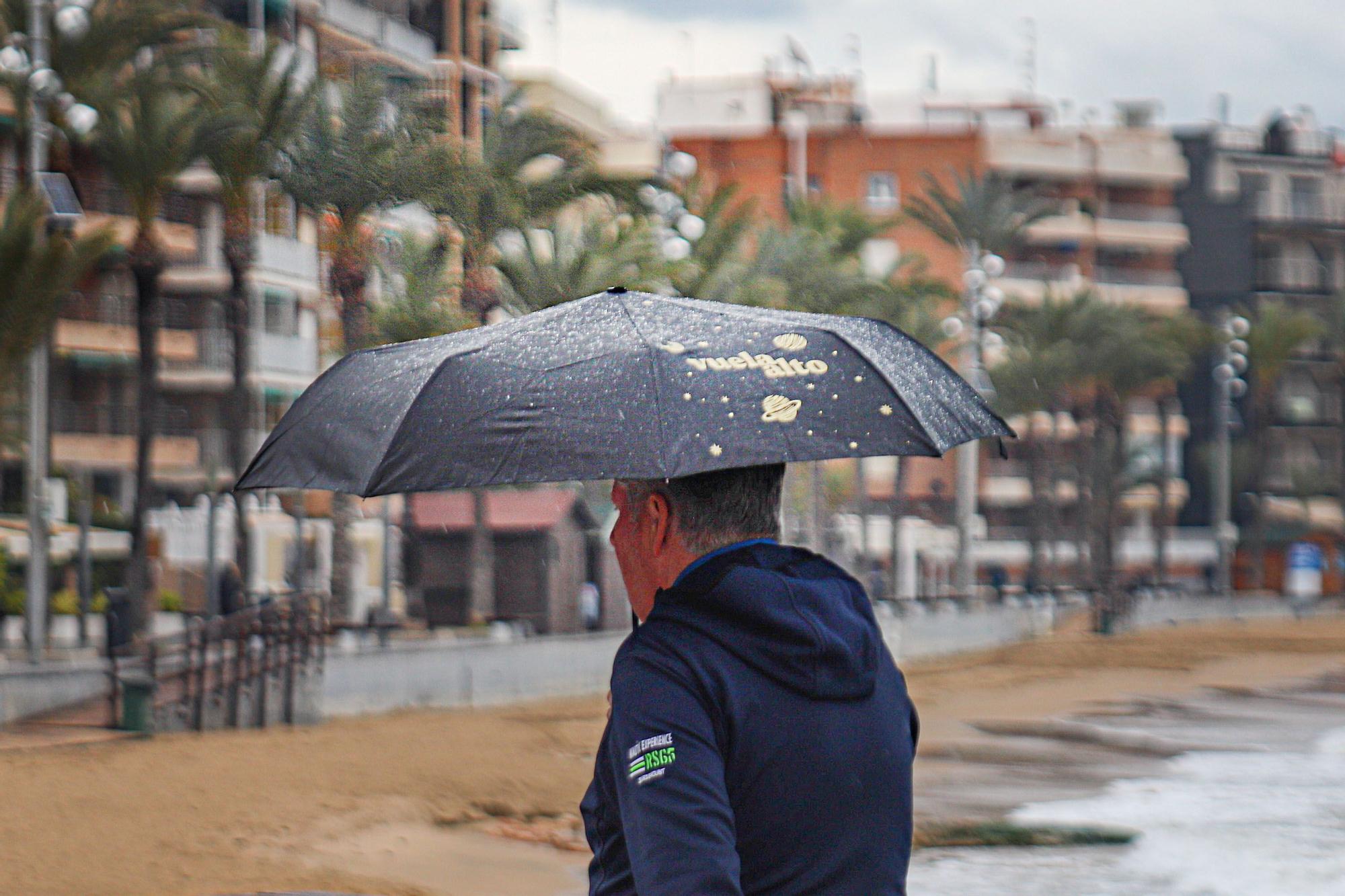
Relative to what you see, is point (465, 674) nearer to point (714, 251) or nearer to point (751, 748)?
point (714, 251)

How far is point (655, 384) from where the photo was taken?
2.70 m

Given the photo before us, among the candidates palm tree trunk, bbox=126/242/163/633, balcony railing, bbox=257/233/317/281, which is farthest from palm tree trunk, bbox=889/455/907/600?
palm tree trunk, bbox=126/242/163/633

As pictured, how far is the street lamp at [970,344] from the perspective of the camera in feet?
136

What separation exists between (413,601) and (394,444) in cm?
3800

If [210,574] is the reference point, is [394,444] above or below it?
above

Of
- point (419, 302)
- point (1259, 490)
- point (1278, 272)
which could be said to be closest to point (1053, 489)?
point (1259, 490)

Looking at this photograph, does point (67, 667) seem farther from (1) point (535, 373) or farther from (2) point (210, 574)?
(1) point (535, 373)

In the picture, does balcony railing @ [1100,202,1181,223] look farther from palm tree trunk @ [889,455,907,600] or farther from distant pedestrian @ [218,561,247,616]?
distant pedestrian @ [218,561,247,616]

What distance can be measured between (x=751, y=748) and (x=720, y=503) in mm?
358

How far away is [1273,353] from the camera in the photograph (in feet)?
221

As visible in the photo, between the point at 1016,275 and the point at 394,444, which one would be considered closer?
the point at 394,444

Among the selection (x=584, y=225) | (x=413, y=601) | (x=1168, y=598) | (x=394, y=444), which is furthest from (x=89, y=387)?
(x=394, y=444)

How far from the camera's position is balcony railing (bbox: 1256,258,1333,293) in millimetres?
80312

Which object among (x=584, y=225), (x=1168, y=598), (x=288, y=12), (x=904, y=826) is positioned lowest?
(x=1168, y=598)
